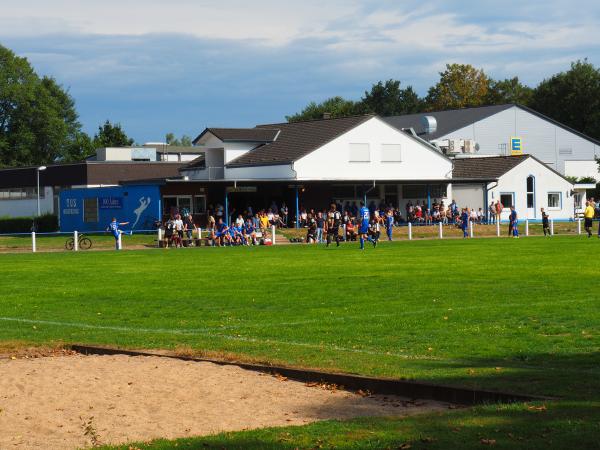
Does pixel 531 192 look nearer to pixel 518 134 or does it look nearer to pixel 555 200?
pixel 555 200

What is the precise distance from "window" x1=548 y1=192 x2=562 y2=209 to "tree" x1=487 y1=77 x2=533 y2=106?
50339 millimetres

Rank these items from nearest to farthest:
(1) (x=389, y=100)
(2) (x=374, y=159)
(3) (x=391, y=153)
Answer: (2) (x=374, y=159)
(3) (x=391, y=153)
(1) (x=389, y=100)

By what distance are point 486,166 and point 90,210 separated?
30.4 meters

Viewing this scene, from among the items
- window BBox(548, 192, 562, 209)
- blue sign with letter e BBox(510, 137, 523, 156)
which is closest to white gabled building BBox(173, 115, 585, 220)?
window BBox(548, 192, 562, 209)

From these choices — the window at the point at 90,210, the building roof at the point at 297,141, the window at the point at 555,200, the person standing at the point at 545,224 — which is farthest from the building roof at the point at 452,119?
the window at the point at 90,210

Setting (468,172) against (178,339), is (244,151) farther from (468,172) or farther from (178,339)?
(178,339)

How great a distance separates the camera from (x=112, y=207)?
231ft

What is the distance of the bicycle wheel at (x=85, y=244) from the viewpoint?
56.3 m

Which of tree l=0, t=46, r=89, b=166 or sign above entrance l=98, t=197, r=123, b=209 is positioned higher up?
tree l=0, t=46, r=89, b=166

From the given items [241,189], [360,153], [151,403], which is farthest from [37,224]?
[151,403]

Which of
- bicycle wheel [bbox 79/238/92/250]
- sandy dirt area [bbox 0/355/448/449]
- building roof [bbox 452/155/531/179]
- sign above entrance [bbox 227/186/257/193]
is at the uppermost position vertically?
building roof [bbox 452/155/531/179]

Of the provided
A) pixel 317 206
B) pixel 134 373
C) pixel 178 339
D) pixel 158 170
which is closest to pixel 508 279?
pixel 178 339

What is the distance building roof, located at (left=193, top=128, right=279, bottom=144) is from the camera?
3076 inches

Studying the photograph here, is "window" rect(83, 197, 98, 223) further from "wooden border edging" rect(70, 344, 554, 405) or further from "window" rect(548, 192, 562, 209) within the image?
"wooden border edging" rect(70, 344, 554, 405)
